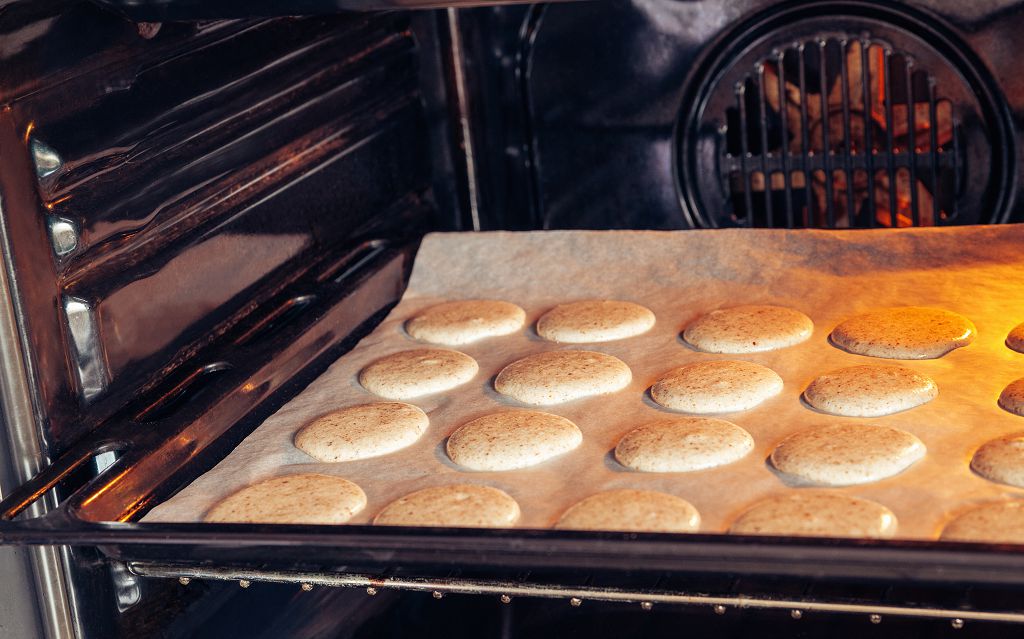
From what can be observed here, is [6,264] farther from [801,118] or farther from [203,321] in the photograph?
[801,118]

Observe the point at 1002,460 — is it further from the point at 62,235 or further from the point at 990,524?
the point at 62,235

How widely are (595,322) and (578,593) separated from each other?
0.64 metres

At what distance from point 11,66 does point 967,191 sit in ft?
3.87

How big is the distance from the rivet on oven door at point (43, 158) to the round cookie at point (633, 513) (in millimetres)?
609

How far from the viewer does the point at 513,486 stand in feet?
3.94

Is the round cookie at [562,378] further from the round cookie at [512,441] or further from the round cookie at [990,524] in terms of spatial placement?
the round cookie at [990,524]

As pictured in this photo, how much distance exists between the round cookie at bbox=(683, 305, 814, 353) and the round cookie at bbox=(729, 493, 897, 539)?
384 mm

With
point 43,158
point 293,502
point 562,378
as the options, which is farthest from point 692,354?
point 43,158

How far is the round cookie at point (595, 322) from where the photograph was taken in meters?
1.53

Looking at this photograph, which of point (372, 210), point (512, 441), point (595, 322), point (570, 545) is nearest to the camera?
point (570, 545)

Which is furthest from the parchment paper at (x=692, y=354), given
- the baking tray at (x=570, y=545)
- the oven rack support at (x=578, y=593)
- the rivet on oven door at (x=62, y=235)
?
the rivet on oven door at (x=62, y=235)

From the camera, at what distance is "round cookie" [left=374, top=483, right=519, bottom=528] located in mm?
1110

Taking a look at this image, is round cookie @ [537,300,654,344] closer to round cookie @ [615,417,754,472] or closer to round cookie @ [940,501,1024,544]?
round cookie @ [615,417,754,472]

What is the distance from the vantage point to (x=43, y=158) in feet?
3.58
